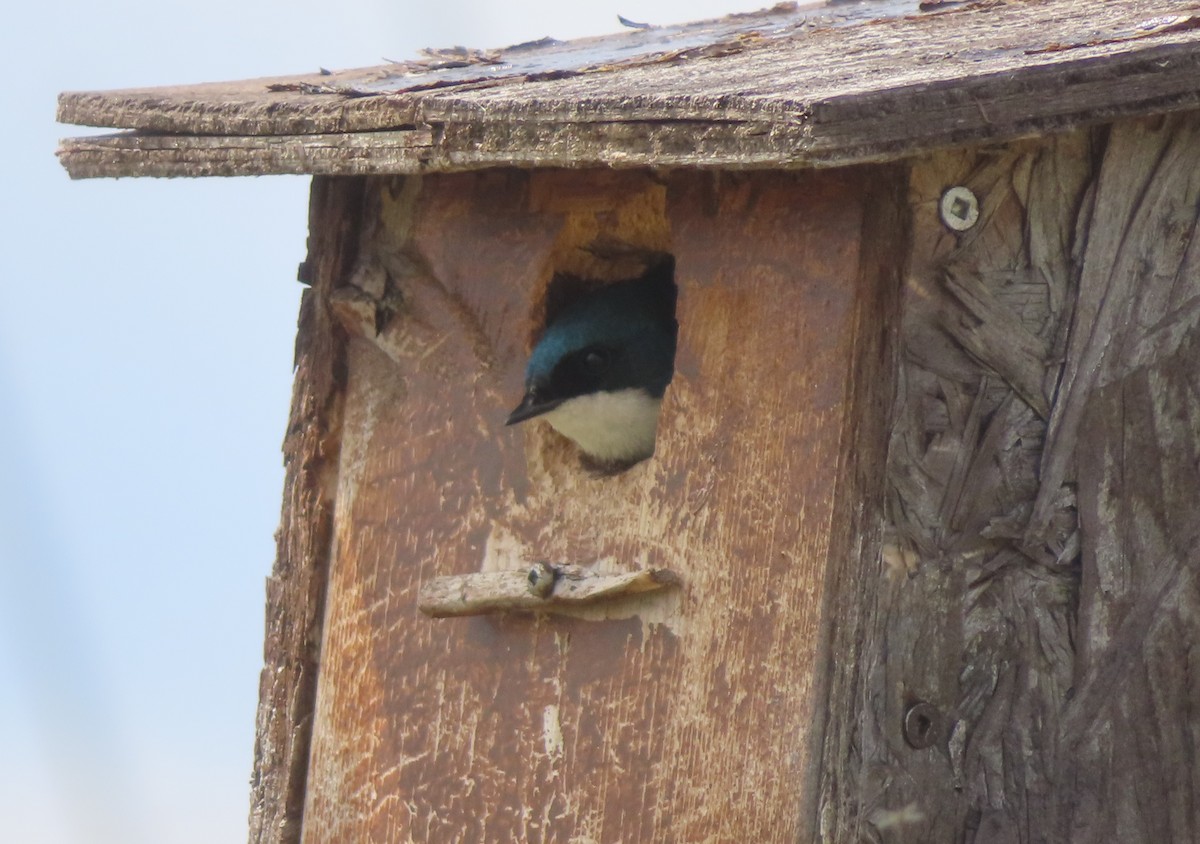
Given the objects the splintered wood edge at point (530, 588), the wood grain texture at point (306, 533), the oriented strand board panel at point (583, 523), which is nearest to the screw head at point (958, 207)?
the oriented strand board panel at point (583, 523)

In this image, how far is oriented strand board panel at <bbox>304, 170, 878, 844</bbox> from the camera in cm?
218

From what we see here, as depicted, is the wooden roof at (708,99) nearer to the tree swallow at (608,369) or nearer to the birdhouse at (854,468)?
the birdhouse at (854,468)

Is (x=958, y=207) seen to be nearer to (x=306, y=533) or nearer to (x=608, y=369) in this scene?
(x=608, y=369)

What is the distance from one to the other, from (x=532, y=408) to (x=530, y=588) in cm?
24

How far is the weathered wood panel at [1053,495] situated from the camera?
220 centimetres

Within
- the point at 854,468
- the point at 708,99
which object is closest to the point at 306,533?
the point at 854,468

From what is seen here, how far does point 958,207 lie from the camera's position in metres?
2.20

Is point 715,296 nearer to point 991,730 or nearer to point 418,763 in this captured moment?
point 991,730

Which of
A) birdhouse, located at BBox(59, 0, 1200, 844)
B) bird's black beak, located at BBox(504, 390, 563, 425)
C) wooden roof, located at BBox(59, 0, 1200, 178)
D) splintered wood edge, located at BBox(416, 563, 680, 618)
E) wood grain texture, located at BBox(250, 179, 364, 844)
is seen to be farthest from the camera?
wood grain texture, located at BBox(250, 179, 364, 844)

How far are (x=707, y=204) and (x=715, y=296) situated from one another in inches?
4.7

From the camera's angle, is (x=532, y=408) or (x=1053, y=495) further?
(x=532, y=408)

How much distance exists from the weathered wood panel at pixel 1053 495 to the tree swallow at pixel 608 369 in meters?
0.52

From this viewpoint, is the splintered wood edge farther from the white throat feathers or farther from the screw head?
the screw head

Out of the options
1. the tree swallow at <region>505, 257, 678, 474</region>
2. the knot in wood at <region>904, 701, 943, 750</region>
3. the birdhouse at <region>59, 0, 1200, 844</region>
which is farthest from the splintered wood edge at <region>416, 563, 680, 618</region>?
the knot in wood at <region>904, 701, 943, 750</region>
